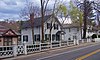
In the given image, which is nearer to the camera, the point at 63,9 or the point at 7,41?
the point at 7,41

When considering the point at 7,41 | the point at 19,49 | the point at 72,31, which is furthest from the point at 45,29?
the point at 19,49

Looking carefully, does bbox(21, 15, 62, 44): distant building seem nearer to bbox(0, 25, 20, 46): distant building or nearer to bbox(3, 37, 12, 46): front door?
bbox(0, 25, 20, 46): distant building

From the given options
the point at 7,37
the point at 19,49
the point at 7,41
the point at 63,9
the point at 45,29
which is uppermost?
the point at 63,9

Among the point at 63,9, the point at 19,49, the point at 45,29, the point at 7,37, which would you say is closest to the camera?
the point at 19,49

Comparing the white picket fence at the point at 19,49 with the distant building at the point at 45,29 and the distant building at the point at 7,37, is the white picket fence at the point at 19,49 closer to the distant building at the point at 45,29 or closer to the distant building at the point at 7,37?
the distant building at the point at 7,37

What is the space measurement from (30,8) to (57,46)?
66.8 feet

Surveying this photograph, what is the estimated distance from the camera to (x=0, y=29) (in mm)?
40969

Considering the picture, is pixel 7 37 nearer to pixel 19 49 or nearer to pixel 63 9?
pixel 19 49

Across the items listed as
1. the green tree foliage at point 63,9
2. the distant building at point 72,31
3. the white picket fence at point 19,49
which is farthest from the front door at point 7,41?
the distant building at point 72,31

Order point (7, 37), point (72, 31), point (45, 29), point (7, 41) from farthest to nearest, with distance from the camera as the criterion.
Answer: point (72, 31) → point (45, 29) → point (7, 41) → point (7, 37)

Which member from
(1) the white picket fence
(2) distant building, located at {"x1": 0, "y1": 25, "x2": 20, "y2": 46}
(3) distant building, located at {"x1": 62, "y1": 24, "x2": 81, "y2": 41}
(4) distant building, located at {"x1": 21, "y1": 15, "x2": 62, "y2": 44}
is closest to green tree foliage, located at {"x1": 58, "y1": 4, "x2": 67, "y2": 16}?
(4) distant building, located at {"x1": 21, "y1": 15, "x2": 62, "y2": 44}

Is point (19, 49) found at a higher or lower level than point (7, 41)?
lower

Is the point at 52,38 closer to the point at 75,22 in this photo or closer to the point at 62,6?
the point at 62,6

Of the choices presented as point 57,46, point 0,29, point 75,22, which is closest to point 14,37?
point 0,29
